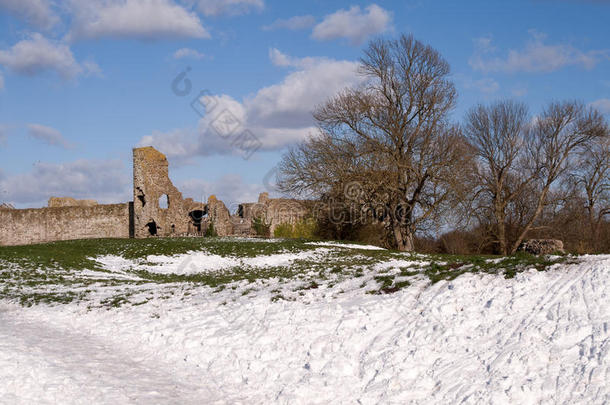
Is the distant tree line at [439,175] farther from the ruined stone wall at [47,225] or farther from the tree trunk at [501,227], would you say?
the ruined stone wall at [47,225]

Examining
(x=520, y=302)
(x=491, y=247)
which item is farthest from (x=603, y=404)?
(x=491, y=247)

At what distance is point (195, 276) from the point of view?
1905 centimetres

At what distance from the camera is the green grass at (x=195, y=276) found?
10.1m

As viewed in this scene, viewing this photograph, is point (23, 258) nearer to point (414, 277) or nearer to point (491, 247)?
point (414, 277)

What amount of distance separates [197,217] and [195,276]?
27.4 meters

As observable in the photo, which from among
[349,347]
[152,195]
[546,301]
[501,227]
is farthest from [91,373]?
[152,195]

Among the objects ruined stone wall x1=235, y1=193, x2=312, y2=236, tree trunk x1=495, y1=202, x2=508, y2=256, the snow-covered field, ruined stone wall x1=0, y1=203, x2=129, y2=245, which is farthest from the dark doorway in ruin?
the snow-covered field

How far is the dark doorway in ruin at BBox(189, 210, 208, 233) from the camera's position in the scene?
4553 cm

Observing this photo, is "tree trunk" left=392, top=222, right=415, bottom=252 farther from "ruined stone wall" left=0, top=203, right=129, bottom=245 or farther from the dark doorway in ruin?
"ruined stone wall" left=0, top=203, right=129, bottom=245

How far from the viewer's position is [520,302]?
777 cm

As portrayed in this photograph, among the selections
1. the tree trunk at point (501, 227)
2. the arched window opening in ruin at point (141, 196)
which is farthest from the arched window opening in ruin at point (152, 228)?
the tree trunk at point (501, 227)

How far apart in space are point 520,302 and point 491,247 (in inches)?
1190

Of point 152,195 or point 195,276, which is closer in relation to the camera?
point 195,276

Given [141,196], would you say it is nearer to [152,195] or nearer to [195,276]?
[152,195]
